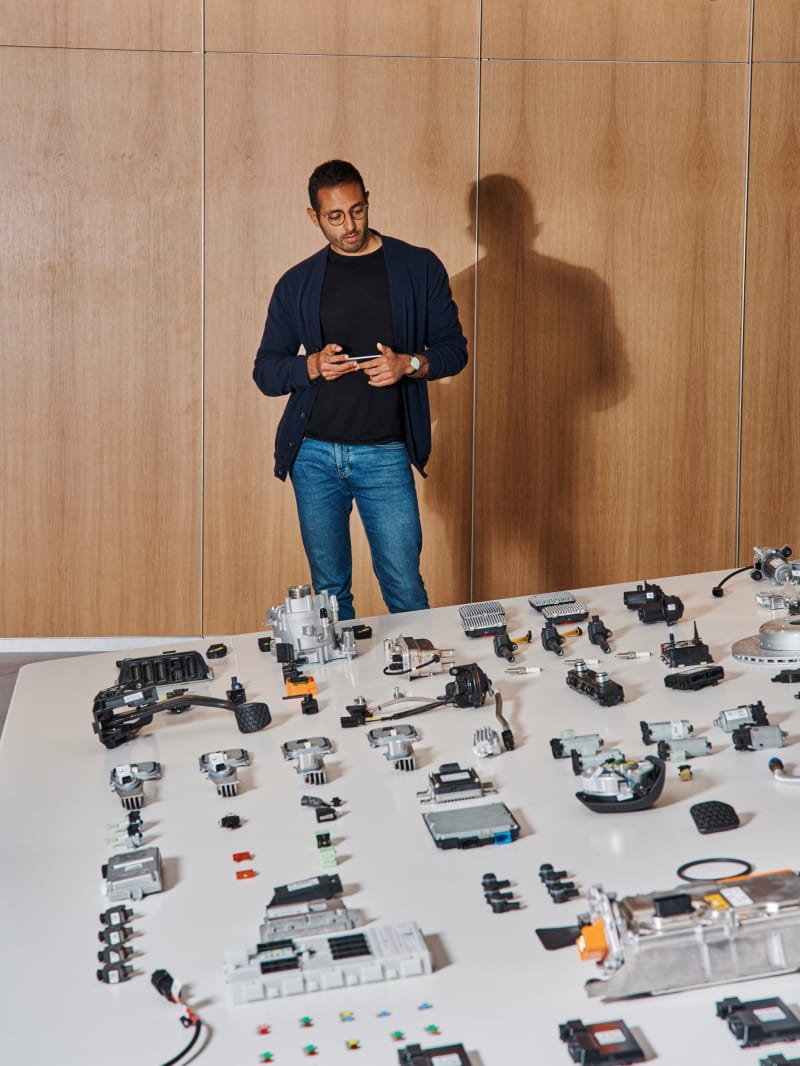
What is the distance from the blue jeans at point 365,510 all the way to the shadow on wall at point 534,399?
1208 mm

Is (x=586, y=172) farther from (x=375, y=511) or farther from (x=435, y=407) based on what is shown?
(x=375, y=511)

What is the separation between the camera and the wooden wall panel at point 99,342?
4105mm

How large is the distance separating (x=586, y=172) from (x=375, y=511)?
180cm

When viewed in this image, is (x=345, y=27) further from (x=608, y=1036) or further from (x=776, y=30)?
(x=608, y=1036)

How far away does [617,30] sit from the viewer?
4.23 meters

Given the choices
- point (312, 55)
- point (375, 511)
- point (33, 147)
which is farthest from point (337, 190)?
point (33, 147)

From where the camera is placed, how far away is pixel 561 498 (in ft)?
14.5

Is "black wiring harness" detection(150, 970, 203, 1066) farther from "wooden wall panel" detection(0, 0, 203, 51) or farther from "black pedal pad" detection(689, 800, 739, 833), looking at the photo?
"wooden wall panel" detection(0, 0, 203, 51)

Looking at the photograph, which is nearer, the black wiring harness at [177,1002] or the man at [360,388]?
the black wiring harness at [177,1002]

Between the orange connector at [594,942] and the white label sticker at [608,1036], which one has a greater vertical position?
the orange connector at [594,942]

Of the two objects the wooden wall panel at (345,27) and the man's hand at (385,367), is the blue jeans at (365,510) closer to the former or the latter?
the man's hand at (385,367)

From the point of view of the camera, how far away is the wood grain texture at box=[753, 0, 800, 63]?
430cm

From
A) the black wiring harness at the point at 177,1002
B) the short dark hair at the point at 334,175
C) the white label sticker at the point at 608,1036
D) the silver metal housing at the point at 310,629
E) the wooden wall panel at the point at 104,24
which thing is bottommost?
the black wiring harness at the point at 177,1002

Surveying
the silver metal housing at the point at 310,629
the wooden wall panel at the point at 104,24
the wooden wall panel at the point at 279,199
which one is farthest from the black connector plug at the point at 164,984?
the wooden wall panel at the point at 104,24
